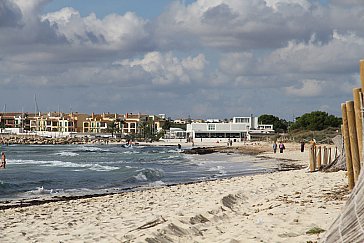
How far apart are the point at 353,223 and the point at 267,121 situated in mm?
159727

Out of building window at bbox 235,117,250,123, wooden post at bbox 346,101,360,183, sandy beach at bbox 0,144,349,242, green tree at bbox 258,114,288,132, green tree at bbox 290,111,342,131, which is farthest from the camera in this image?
green tree at bbox 258,114,288,132

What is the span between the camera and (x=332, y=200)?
1048 centimetres

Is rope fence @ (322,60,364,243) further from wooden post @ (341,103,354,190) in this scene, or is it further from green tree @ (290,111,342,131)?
green tree @ (290,111,342,131)

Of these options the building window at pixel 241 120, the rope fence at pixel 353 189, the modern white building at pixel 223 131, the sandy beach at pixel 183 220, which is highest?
the building window at pixel 241 120

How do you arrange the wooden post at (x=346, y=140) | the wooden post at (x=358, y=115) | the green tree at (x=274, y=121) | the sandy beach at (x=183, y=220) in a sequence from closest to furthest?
1. the wooden post at (x=358, y=115)
2. the wooden post at (x=346, y=140)
3. the sandy beach at (x=183, y=220)
4. the green tree at (x=274, y=121)

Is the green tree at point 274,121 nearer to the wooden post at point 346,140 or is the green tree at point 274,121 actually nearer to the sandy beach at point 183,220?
the sandy beach at point 183,220

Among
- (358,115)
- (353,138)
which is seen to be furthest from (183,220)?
(358,115)

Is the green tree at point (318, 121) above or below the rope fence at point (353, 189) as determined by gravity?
above

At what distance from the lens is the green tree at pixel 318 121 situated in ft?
372

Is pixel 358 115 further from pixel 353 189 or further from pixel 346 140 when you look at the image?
pixel 353 189

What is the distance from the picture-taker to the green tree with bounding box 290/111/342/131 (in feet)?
372

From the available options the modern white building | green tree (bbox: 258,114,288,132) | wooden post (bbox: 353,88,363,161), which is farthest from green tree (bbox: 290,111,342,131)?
wooden post (bbox: 353,88,363,161)

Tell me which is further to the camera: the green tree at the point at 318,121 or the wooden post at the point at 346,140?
the green tree at the point at 318,121

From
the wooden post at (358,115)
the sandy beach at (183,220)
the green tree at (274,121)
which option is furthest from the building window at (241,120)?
the wooden post at (358,115)
